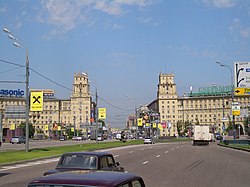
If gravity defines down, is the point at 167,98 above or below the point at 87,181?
above

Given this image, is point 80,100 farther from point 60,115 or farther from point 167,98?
point 167,98

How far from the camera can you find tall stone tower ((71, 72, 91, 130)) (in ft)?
345

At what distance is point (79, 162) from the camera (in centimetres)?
1030

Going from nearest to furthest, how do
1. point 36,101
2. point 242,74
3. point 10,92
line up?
point 36,101
point 242,74
point 10,92

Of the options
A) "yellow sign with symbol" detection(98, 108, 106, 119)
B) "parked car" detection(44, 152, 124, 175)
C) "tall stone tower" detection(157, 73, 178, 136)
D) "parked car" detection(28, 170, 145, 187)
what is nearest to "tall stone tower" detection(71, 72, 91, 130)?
"yellow sign with symbol" detection(98, 108, 106, 119)

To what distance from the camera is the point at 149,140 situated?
8281 cm

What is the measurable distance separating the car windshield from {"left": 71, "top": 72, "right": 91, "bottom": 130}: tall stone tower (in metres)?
73.9

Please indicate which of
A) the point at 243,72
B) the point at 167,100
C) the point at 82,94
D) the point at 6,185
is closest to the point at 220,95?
the point at 167,100

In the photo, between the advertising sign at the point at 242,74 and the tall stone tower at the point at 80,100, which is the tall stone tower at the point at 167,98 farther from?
the advertising sign at the point at 242,74

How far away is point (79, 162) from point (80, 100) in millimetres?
117458

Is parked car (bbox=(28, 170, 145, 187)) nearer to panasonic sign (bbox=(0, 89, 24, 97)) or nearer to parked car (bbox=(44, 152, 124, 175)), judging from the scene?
parked car (bbox=(44, 152, 124, 175))

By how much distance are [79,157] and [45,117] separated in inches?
5819

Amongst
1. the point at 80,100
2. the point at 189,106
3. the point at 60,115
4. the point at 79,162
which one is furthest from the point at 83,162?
the point at 189,106

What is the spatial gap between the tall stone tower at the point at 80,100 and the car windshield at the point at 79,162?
73949mm
